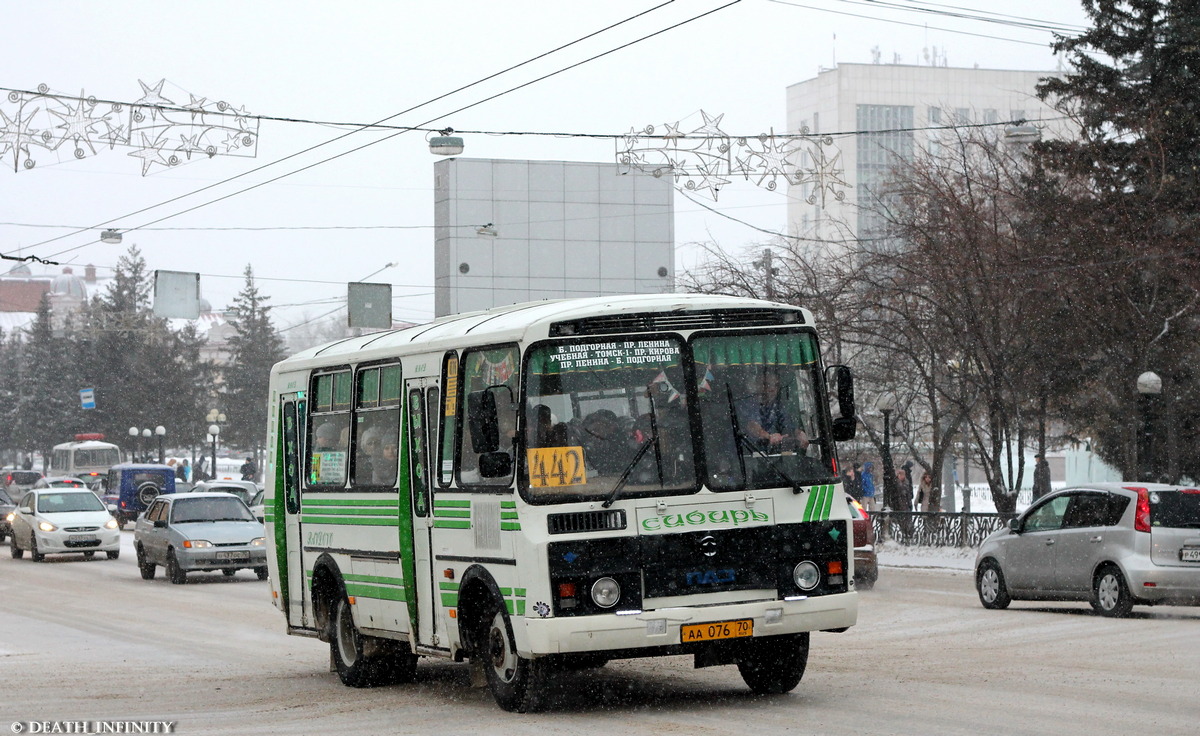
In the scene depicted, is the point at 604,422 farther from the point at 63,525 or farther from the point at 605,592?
the point at 63,525

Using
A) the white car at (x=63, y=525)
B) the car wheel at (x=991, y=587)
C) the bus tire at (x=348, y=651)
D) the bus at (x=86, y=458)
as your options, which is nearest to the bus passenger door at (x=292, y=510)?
the bus tire at (x=348, y=651)

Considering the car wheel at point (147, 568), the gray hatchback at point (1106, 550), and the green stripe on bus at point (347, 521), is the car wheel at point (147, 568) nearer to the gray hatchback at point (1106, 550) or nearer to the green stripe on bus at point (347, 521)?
the green stripe on bus at point (347, 521)

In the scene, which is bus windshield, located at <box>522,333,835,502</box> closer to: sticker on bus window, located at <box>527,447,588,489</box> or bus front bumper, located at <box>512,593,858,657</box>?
sticker on bus window, located at <box>527,447,588,489</box>

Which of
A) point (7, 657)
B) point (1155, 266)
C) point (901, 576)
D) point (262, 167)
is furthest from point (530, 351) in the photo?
point (1155, 266)

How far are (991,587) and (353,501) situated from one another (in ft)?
31.2

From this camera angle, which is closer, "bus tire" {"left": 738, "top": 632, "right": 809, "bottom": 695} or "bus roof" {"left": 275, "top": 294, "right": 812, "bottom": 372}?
"bus roof" {"left": 275, "top": 294, "right": 812, "bottom": 372}

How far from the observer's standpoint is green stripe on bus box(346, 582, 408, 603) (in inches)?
483

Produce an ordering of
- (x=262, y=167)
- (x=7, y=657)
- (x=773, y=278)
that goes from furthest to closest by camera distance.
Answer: (x=773, y=278) < (x=262, y=167) < (x=7, y=657)

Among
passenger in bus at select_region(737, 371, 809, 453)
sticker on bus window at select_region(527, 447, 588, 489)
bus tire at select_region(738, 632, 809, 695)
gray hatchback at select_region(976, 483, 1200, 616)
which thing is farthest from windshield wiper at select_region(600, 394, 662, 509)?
gray hatchback at select_region(976, 483, 1200, 616)

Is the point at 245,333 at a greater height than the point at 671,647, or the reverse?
the point at 245,333

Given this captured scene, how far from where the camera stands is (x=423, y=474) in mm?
11867

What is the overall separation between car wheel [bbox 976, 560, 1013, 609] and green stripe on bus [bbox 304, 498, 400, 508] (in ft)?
30.0

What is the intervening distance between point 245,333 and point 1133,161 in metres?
79.4

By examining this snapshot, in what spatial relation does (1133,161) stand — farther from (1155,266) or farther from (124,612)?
(124,612)
